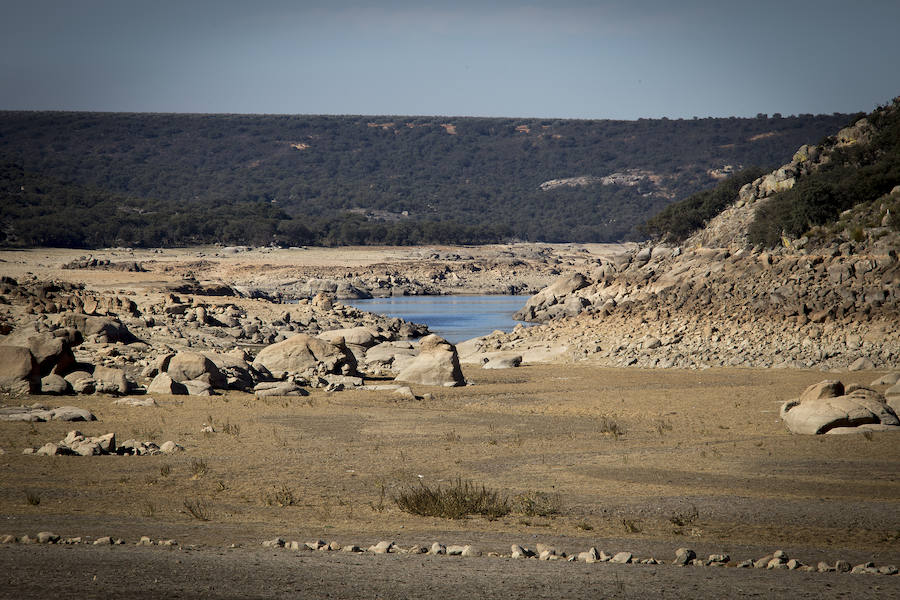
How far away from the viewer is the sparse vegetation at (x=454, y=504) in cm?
1010

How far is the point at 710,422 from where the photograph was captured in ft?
58.1

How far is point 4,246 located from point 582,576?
8305 cm

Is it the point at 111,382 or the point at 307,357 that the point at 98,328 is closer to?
the point at 307,357

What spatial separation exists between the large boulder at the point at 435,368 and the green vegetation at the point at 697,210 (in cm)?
1634

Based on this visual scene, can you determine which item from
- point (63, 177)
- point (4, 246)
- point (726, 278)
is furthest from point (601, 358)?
point (63, 177)

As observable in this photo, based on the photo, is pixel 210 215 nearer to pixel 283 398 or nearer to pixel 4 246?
pixel 4 246

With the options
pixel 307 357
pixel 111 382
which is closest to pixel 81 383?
pixel 111 382

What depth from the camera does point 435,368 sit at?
991 inches

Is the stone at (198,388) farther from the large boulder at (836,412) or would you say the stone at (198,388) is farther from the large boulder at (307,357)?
the large boulder at (836,412)

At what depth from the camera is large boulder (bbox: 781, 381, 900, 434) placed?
15000 mm

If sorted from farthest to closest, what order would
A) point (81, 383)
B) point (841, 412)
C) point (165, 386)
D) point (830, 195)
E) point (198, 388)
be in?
point (830, 195), point (198, 388), point (165, 386), point (81, 383), point (841, 412)

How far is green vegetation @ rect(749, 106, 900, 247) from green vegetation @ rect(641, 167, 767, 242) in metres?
6.18

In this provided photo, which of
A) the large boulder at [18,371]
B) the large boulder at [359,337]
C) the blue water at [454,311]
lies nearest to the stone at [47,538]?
the large boulder at [18,371]

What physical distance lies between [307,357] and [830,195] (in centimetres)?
1846
